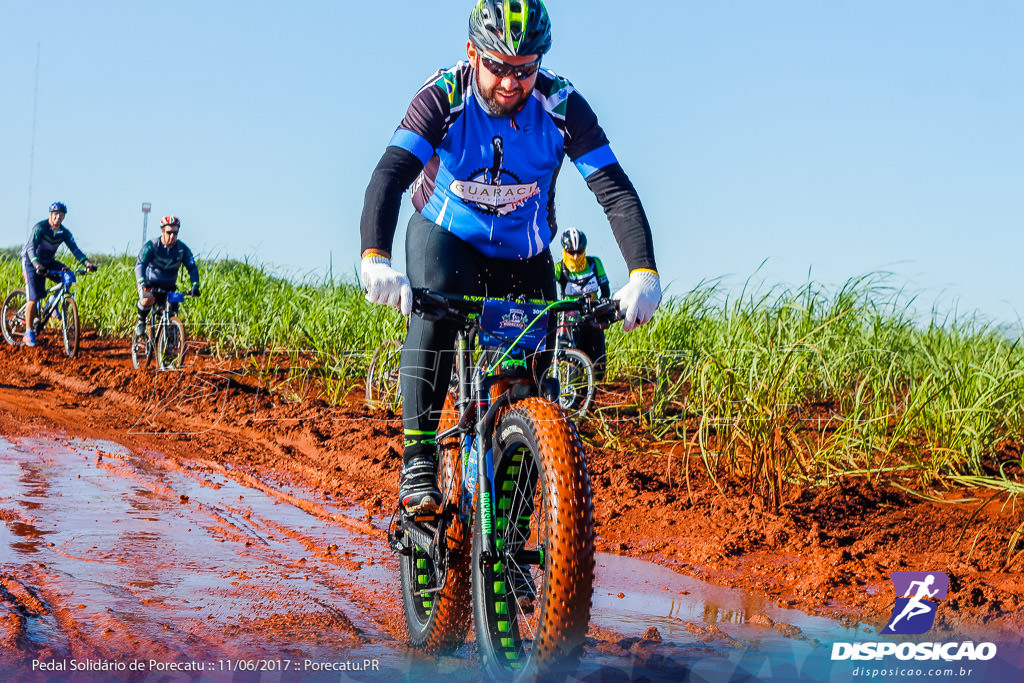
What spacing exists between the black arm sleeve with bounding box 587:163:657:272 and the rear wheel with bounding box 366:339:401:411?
6061mm

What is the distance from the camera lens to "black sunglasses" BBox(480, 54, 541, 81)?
3295mm

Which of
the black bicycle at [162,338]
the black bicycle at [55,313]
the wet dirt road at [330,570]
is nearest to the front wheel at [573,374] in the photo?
the wet dirt road at [330,570]

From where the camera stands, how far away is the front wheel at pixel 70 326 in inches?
572

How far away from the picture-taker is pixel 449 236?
3545 mm

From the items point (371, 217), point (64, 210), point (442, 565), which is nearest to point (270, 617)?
point (442, 565)

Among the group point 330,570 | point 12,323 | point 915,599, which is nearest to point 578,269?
point 330,570

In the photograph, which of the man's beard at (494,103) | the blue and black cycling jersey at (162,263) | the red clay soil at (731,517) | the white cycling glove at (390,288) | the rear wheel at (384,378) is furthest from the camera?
the blue and black cycling jersey at (162,263)

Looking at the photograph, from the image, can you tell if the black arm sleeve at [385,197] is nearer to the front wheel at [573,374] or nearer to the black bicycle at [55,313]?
the front wheel at [573,374]

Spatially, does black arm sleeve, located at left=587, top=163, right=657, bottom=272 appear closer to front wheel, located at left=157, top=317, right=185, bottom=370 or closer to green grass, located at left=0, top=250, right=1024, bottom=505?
green grass, located at left=0, top=250, right=1024, bottom=505

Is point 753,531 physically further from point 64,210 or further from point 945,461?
point 64,210

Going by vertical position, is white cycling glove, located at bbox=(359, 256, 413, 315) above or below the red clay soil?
above

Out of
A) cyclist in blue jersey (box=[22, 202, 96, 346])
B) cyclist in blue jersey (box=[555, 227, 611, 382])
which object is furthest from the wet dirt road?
cyclist in blue jersey (box=[22, 202, 96, 346])

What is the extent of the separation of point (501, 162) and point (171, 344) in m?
10.7

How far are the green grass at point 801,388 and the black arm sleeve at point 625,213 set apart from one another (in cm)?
234
